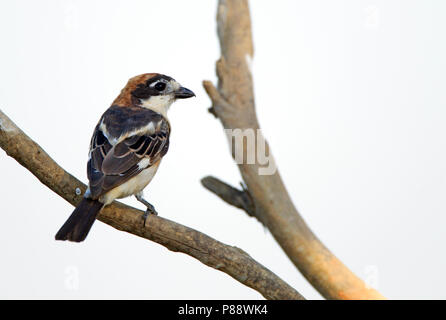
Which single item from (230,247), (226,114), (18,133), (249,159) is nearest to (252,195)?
(249,159)

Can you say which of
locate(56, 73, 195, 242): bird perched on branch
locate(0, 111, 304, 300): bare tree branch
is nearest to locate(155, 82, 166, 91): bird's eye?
locate(56, 73, 195, 242): bird perched on branch

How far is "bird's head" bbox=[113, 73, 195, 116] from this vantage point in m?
5.93

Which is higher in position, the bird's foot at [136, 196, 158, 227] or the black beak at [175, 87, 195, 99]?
the black beak at [175, 87, 195, 99]

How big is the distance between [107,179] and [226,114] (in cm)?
192

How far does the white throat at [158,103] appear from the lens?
5906mm

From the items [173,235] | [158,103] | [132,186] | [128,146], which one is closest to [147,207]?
[132,186]

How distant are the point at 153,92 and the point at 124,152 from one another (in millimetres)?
1161

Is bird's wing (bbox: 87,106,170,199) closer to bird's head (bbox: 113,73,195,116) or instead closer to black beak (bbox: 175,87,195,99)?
bird's head (bbox: 113,73,195,116)

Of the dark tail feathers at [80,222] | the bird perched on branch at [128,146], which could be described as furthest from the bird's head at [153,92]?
the dark tail feathers at [80,222]

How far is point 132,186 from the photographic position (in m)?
4.90

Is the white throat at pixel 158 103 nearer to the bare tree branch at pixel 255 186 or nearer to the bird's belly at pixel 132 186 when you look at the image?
the bare tree branch at pixel 255 186

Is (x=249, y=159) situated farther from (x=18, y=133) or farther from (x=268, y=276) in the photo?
(x=18, y=133)

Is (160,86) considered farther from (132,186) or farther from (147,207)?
(147,207)

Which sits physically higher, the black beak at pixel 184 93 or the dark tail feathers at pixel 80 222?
the black beak at pixel 184 93
